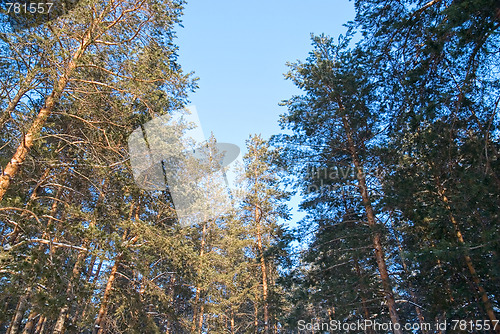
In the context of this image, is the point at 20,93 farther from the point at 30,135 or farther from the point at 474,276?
the point at 474,276

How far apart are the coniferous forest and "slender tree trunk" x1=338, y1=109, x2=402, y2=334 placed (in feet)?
0.17

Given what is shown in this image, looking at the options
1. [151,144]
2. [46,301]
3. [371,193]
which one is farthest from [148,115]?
[371,193]

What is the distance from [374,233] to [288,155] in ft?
13.4

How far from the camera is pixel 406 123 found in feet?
20.4

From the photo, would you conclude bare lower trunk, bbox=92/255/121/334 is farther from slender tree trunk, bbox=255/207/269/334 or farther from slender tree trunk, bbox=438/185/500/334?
slender tree trunk, bbox=438/185/500/334

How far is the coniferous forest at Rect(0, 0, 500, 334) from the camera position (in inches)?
190

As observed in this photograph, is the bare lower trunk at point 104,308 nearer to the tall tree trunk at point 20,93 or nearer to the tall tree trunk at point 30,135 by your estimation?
the tall tree trunk at point 30,135

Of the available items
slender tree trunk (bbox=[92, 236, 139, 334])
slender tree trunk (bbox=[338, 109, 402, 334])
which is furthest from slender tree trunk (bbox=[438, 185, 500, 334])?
slender tree trunk (bbox=[92, 236, 139, 334])

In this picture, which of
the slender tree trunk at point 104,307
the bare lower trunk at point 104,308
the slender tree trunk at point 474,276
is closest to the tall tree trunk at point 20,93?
the slender tree trunk at point 104,307

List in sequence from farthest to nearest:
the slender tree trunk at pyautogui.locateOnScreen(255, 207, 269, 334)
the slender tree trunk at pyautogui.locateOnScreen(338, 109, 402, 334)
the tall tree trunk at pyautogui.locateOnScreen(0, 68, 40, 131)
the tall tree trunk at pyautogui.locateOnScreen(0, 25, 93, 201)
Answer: the slender tree trunk at pyautogui.locateOnScreen(255, 207, 269, 334), the slender tree trunk at pyautogui.locateOnScreen(338, 109, 402, 334), the tall tree trunk at pyautogui.locateOnScreen(0, 25, 93, 201), the tall tree trunk at pyautogui.locateOnScreen(0, 68, 40, 131)

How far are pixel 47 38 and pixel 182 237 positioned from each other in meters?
5.93

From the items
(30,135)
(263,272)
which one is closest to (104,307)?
(30,135)

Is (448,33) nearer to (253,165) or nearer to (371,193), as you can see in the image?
(371,193)

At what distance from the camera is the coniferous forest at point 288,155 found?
4.82 meters
